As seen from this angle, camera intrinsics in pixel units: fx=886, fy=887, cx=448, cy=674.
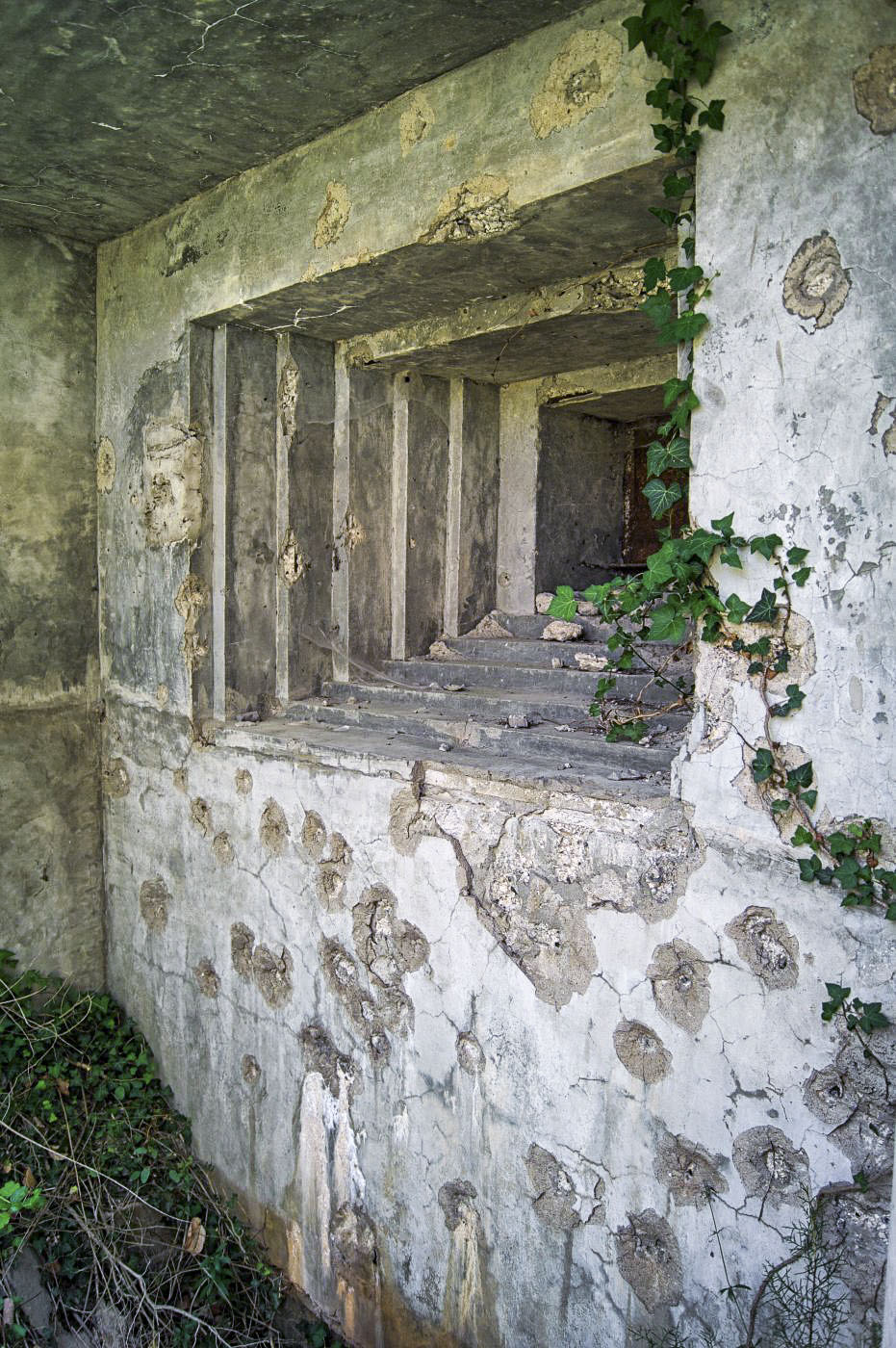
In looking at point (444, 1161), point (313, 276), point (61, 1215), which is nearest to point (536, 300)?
point (313, 276)

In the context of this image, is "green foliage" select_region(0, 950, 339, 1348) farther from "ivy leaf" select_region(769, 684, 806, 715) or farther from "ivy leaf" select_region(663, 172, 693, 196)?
"ivy leaf" select_region(663, 172, 693, 196)

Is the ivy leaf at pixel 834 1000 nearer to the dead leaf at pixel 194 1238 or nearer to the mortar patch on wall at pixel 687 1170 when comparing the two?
the mortar patch on wall at pixel 687 1170

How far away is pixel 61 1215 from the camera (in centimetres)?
314

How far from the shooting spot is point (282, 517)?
11.7 ft

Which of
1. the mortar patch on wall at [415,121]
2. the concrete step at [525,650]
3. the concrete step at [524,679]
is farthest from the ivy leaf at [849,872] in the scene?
the mortar patch on wall at [415,121]

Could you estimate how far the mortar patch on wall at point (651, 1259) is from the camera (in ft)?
6.93

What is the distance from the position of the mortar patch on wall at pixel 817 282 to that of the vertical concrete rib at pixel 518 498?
2.15 meters

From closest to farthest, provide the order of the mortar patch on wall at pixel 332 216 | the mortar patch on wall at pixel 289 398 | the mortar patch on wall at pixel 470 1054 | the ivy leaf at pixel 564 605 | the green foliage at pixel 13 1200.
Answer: the ivy leaf at pixel 564 605, the mortar patch on wall at pixel 470 1054, the green foliage at pixel 13 1200, the mortar patch on wall at pixel 332 216, the mortar patch on wall at pixel 289 398

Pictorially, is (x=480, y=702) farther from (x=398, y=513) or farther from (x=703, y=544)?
(x=703, y=544)

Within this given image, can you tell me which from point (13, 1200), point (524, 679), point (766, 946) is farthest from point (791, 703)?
point (13, 1200)

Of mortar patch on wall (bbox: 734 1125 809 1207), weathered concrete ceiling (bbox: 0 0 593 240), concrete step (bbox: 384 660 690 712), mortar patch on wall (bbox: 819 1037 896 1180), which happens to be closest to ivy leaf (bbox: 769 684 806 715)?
mortar patch on wall (bbox: 819 1037 896 1180)

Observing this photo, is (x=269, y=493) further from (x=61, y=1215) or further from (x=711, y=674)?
(x=61, y=1215)

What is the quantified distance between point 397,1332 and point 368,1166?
0.52m

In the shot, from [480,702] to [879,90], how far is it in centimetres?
198
